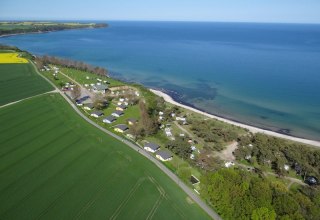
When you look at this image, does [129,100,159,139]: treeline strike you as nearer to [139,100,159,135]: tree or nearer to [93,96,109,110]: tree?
[139,100,159,135]: tree

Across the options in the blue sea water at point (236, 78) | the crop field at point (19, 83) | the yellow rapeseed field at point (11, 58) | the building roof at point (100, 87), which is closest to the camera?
the crop field at point (19, 83)

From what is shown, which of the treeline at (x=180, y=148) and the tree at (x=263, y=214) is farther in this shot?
the treeline at (x=180, y=148)

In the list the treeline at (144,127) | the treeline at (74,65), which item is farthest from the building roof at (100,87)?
the treeline at (144,127)

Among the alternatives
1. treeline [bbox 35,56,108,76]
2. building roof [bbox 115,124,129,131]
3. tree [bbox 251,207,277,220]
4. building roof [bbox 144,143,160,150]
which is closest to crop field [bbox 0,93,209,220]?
building roof [bbox 144,143,160,150]

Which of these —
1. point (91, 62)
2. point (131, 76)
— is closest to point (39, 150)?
point (131, 76)

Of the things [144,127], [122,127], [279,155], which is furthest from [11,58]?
[279,155]

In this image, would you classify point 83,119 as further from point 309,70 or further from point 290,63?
point 290,63

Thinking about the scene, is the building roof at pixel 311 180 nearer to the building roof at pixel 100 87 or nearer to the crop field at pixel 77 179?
the crop field at pixel 77 179
